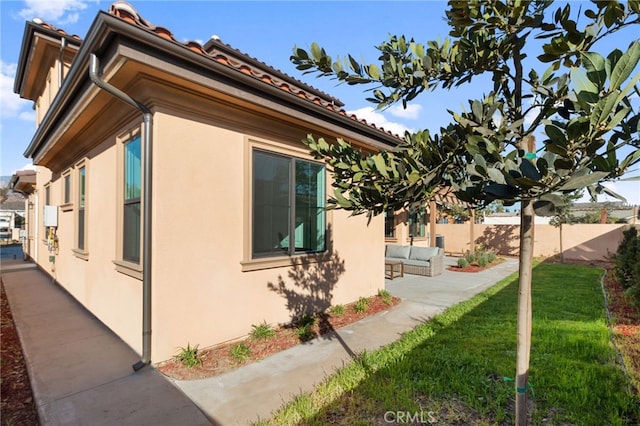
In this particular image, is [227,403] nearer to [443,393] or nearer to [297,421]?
[297,421]

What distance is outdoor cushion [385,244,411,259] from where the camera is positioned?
11742mm

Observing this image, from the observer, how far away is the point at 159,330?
388 cm

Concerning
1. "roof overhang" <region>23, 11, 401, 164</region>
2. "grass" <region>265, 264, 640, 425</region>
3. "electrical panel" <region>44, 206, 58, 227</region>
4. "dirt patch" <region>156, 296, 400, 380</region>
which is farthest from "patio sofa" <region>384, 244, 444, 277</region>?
"electrical panel" <region>44, 206, 58, 227</region>

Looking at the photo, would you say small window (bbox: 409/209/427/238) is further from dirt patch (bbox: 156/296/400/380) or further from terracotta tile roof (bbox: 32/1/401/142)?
dirt patch (bbox: 156/296/400/380)

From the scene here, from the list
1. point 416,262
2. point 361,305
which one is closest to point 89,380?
point 361,305

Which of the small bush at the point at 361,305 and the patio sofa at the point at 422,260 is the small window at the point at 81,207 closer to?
the small bush at the point at 361,305

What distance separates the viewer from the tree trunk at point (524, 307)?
202 centimetres

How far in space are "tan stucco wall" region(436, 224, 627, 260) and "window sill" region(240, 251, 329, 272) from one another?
1511cm

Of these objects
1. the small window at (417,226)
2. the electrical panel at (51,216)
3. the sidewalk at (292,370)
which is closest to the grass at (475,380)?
the sidewalk at (292,370)

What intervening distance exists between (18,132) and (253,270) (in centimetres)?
1098

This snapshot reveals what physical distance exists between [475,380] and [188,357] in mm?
3291

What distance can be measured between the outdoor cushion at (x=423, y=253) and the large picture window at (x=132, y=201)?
8877 millimetres

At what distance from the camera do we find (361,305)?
21.2 feet

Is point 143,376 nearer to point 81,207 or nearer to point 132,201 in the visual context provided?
point 132,201
